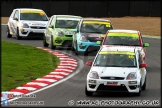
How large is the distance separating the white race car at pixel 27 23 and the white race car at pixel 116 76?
16.8 m

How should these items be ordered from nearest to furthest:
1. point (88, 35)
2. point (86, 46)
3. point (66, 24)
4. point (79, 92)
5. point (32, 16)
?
point (79, 92) → point (86, 46) → point (88, 35) → point (66, 24) → point (32, 16)

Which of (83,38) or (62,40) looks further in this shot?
(62,40)

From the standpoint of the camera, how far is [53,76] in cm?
2047

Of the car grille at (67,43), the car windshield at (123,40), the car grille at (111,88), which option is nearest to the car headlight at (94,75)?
the car grille at (111,88)

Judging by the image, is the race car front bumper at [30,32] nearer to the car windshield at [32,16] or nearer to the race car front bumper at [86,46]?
the car windshield at [32,16]

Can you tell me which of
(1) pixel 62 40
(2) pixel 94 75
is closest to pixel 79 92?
(2) pixel 94 75

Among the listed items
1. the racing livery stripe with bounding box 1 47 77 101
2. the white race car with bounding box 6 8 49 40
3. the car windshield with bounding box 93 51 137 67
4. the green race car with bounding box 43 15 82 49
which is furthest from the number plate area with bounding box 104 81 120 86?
the white race car with bounding box 6 8 49 40

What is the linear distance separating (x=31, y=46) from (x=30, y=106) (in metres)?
17.2

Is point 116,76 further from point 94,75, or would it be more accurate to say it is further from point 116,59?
point 116,59

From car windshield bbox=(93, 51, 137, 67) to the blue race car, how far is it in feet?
31.3

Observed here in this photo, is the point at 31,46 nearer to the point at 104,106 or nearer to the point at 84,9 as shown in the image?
the point at 104,106

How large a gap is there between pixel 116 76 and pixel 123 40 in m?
6.59

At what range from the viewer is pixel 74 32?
27.7 metres

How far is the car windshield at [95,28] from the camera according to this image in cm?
2758
